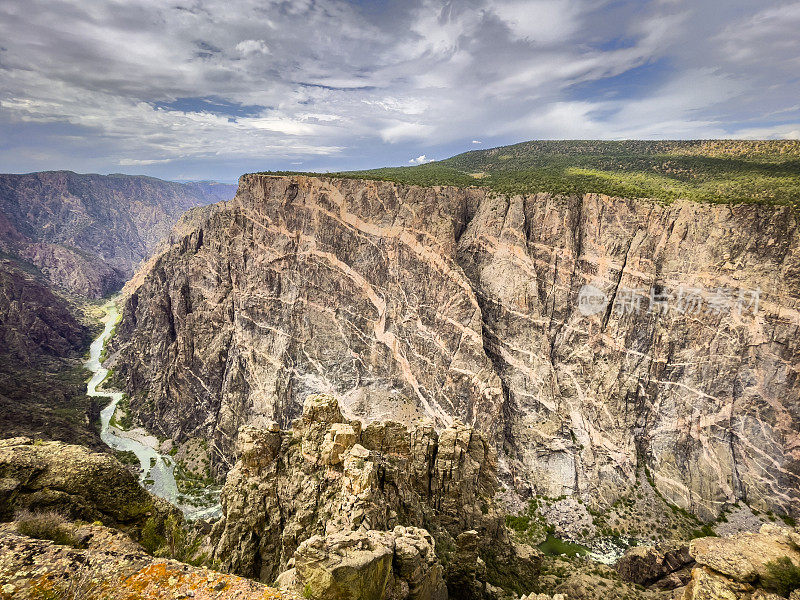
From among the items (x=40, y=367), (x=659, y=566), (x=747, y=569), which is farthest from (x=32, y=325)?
(x=747, y=569)

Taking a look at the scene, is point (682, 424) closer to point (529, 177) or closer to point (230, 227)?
point (529, 177)

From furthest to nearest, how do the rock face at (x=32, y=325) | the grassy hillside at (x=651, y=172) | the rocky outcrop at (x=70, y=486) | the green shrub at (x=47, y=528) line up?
the rock face at (x=32, y=325) → the grassy hillside at (x=651, y=172) → the rocky outcrop at (x=70, y=486) → the green shrub at (x=47, y=528)

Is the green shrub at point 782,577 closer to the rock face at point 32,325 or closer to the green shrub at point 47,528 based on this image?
the green shrub at point 47,528

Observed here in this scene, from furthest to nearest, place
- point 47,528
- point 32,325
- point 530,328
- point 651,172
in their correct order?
point 32,325
point 651,172
point 530,328
point 47,528

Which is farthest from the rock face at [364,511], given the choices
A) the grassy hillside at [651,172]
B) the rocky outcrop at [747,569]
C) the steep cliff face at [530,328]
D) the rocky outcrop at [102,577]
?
the grassy hillside at [651,172]

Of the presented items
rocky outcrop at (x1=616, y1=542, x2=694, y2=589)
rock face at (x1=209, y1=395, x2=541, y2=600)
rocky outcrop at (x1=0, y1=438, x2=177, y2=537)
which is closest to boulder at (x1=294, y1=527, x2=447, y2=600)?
rock face at (x1=209, y1=395, x2=541, y2=600)

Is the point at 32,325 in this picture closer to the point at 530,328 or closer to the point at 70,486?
the point at 70,486
